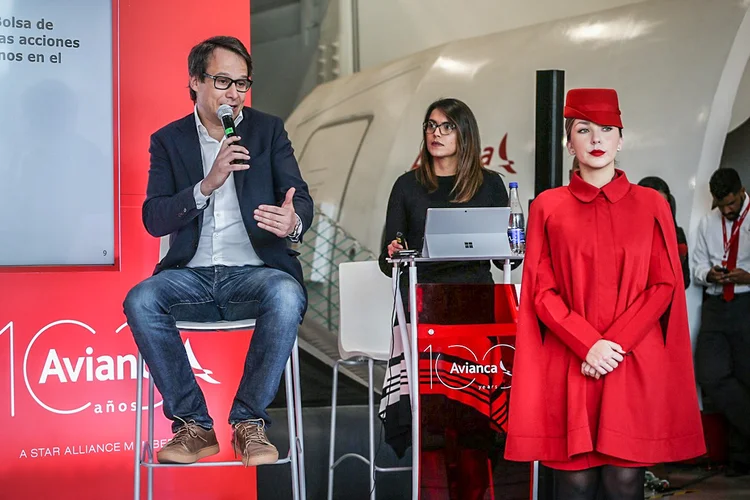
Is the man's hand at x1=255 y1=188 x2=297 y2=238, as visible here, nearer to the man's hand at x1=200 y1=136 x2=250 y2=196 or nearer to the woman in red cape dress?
the man's hand at x1=200 y1=136 x2=250 y2=196

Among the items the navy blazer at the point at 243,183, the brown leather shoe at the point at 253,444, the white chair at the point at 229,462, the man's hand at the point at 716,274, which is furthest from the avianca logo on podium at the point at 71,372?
the man's hand at the point at 716,274

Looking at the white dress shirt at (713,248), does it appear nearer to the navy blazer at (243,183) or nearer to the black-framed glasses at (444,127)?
the black-framed glasses at (444,127)

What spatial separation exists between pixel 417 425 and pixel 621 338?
0.81 metres

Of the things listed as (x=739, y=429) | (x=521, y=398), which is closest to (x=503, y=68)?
(x=739, y=429)

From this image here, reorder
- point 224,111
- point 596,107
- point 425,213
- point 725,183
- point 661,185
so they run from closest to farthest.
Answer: point 596,107 → point 224,111 → point 425,213 → point 725,183 → point 661,185

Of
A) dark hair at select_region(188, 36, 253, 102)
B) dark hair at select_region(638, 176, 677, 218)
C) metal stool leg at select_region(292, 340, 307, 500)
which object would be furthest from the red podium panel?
dark hair at select_region(638, 176, 677, 218)

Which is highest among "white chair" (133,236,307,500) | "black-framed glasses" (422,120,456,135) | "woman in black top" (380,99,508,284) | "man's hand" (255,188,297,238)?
"black-framed glasses" (422,120,456,135)

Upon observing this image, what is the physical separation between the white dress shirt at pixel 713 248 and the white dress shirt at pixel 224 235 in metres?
3.01

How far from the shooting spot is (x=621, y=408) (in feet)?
6.40

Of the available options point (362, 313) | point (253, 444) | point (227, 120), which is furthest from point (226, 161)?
point (362, 313)

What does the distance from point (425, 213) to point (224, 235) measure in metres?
0.84

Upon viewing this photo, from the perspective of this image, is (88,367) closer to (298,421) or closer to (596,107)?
(298,421)

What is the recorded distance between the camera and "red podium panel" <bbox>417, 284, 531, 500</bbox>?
8.68 feet

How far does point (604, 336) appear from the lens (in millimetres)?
1978
